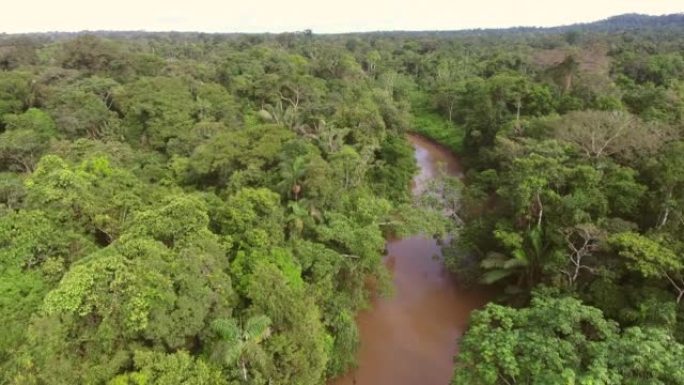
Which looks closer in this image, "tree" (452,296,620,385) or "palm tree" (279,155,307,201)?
"tree" (452,296,620,385)

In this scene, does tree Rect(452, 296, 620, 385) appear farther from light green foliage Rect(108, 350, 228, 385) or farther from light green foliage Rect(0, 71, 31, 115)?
light green foliage Rect(0, 71, 31, 115)

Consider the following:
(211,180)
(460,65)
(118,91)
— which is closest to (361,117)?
(211,180)

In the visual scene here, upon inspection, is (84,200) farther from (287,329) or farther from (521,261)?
(521,261)

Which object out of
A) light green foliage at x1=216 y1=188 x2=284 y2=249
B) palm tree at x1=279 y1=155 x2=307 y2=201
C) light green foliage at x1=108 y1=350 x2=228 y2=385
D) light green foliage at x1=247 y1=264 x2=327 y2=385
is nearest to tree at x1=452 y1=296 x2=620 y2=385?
light green foliage at x1=247 y1=264 x2=327 y2=385

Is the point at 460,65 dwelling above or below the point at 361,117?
above

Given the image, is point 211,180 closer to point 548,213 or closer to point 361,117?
point 361,117

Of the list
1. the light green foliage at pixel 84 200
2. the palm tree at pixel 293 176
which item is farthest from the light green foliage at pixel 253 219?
the light green foliage at pixel 84 200
